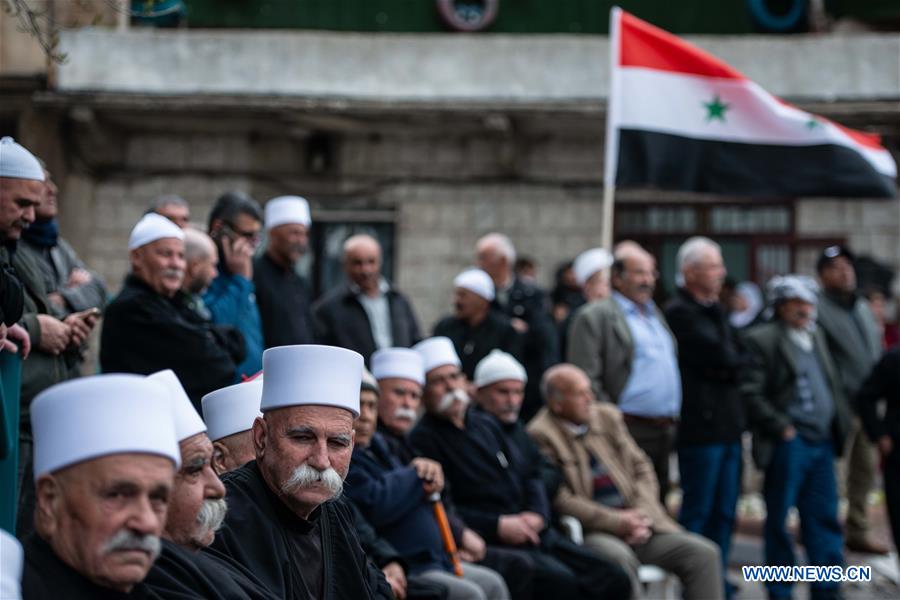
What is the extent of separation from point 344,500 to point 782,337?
5.46 meters

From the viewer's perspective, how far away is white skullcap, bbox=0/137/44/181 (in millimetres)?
5445

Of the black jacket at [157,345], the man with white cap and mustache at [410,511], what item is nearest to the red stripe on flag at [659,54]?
the man with white cap and mustache at [410,511]

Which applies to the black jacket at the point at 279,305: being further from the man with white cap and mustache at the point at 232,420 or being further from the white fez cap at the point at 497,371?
the man with white cap and mustache at the point at 232,420

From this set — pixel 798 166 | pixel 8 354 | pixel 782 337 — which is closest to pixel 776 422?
pixel 782 337

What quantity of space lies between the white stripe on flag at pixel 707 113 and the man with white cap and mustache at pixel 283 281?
325 centimetres

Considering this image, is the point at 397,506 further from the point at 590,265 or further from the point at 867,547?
the point at 867,547

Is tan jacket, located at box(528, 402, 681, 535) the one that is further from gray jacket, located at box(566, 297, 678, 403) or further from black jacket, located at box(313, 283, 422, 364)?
black jacket, located at box(313, 283, 422, 364)

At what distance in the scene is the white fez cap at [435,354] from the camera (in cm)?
792

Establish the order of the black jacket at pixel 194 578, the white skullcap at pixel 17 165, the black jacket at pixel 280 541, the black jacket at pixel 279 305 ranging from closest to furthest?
1. the black jacket at pixel 194 578
2. the black jacket at pixel 280 541
3. the white skullcap at pixel 17 165
4. the black jacket at pixel 279 305

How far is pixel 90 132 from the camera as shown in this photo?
1658 centimetres

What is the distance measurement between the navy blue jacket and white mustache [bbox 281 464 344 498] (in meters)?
2.14

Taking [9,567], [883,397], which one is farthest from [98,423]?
[883,397]

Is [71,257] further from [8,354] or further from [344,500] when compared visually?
[344,500]

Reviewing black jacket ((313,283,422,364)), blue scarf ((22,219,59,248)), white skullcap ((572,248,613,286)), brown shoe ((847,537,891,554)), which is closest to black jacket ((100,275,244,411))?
blue scarf ((22,219,59,248))
